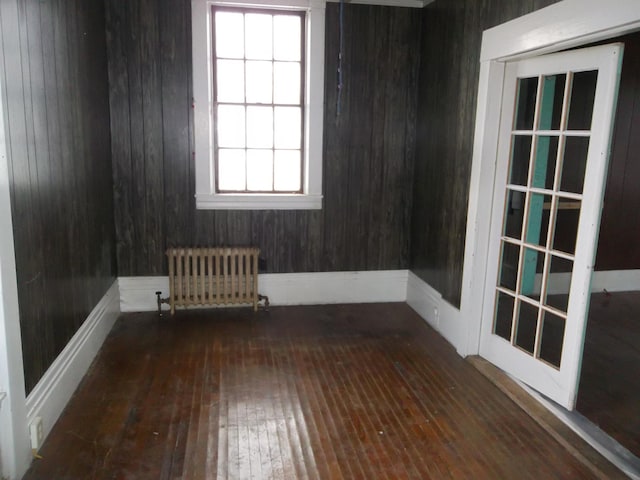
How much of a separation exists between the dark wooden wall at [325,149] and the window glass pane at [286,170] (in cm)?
27

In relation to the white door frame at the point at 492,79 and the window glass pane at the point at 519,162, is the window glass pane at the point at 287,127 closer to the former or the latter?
the white door frame at the point at 492,79

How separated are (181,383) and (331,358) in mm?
1134

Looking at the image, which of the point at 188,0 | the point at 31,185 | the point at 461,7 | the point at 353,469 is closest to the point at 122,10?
the point at 188,0

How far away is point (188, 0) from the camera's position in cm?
441

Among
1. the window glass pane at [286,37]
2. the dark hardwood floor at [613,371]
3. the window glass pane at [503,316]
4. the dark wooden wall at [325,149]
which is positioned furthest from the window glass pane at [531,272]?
the window glass pane at [286,37]

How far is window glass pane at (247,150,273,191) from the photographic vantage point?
4.80 m

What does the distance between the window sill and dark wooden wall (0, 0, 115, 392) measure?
0.94 m

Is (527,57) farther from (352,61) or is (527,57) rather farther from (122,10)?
(122,10)

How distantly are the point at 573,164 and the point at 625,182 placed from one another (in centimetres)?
203

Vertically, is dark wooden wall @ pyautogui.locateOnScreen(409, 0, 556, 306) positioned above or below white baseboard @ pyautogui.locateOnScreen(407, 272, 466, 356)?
above

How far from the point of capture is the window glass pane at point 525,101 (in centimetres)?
349

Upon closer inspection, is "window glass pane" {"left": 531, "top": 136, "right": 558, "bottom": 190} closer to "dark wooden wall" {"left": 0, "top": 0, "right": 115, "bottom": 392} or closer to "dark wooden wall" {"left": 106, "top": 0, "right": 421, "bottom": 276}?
"dark wooden wall" {"left": 106, "top": 0, "right": 421, "bottom": 276}

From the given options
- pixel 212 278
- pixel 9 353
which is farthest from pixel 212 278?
pixel 9 353


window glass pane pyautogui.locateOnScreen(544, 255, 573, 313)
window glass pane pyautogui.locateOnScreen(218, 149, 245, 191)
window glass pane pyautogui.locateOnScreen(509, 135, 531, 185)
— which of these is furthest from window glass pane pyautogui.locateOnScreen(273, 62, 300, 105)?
window glass pane pyautogui.locateOnScreen(544, 255, 573, 313)
